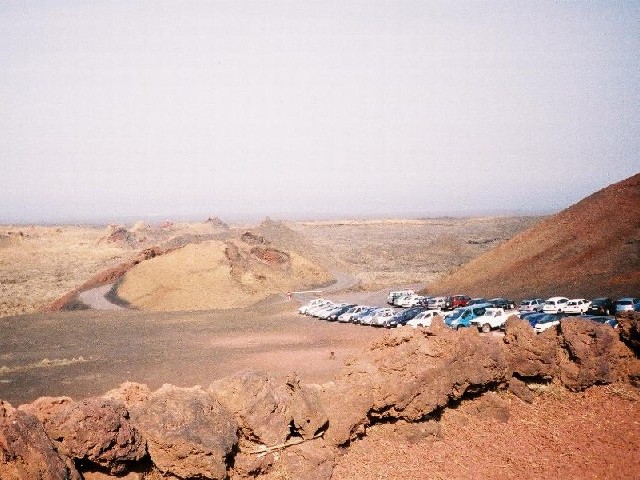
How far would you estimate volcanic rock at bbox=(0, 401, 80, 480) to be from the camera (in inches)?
355

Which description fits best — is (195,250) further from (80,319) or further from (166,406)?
(166,406)

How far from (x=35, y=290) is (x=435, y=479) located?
68.0 metres

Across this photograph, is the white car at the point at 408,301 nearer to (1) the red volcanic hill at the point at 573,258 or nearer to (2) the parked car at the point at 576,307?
(1) the red volcanic hill at the point at 573,258

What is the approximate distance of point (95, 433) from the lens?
10430 mm

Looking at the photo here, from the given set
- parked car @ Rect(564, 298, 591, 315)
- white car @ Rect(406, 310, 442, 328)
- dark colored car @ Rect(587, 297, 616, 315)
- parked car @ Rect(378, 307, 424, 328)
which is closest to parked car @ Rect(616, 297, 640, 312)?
dark colored car @ Rect(587, 297, 616, 315)

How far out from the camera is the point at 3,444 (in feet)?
29.6

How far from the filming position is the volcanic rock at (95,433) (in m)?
10.4

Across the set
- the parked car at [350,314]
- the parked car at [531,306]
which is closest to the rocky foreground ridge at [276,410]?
the parked car at [531,306]

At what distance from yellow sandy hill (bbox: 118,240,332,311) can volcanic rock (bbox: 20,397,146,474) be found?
1648 inches

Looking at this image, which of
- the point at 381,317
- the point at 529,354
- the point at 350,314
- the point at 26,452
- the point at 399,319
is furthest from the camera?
the point at 350,314

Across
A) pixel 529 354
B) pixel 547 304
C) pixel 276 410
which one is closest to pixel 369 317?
pixel 547 304

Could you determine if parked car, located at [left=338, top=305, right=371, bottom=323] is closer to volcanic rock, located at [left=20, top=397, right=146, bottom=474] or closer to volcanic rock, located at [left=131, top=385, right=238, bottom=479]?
volcanic rock, located at [left=131, top=385, right=238, bottom=479]

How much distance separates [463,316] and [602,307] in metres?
10.6

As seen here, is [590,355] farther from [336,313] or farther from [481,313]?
[336,313]
